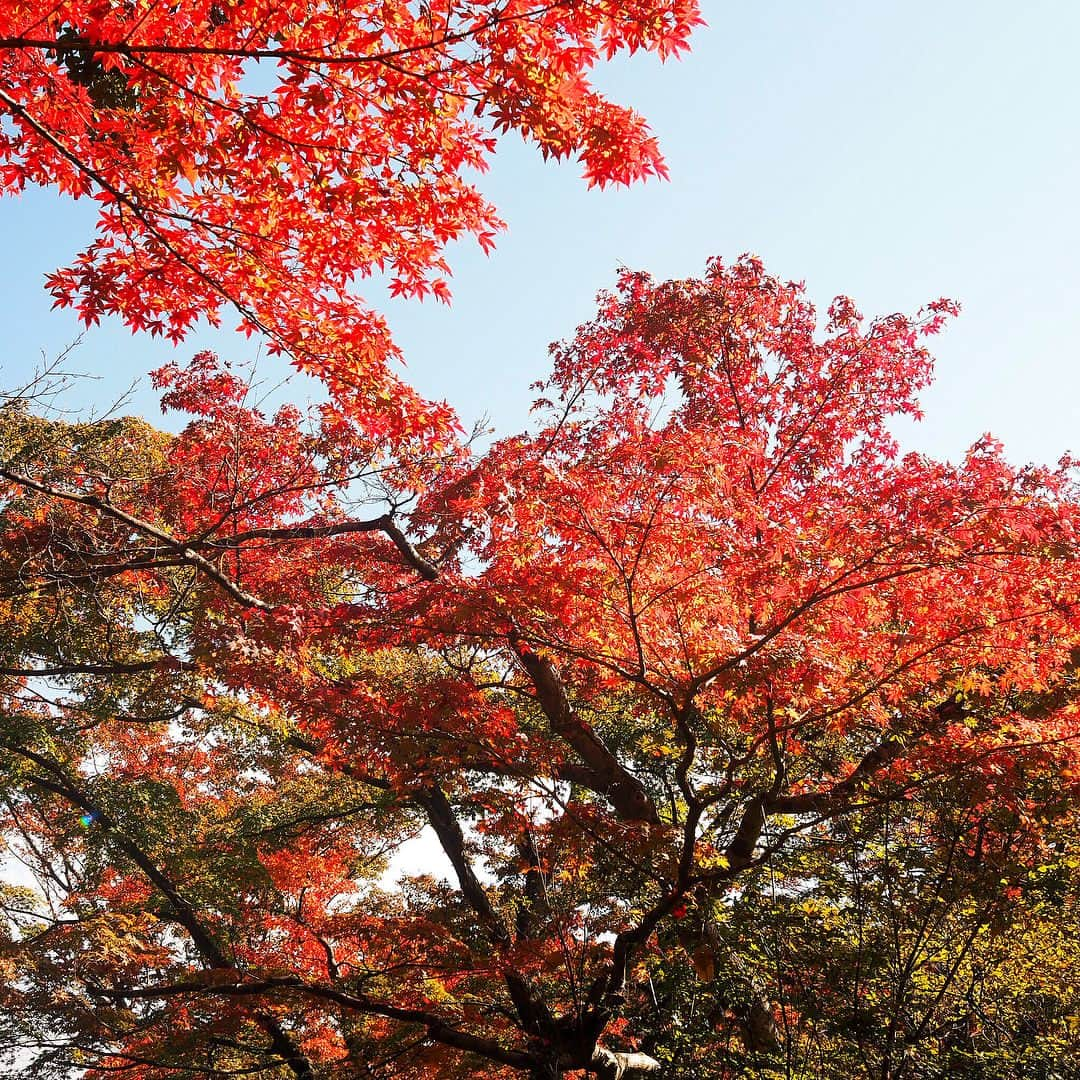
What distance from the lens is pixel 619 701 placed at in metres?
8.77

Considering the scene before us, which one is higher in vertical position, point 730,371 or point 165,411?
point 165,411

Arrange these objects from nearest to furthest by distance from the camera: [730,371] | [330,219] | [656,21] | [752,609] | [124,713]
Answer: [656,21]
[330,219]
[752,609]
[730,371]
[124,713]

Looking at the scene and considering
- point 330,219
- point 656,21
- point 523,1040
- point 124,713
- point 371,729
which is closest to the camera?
point 656,21

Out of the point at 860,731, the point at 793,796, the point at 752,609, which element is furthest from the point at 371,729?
the point at 860,731

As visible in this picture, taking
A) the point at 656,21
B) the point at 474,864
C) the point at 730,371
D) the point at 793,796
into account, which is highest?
the point at 730,371

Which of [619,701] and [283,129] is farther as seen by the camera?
[619,701]

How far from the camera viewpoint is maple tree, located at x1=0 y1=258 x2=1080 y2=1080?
199 inches

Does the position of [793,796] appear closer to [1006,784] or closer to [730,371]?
[1006,784]

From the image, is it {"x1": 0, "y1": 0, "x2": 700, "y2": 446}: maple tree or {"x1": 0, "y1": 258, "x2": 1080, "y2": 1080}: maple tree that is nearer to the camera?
{"x1": 0, "y1": 0, "x2": 700, "y2": 446}: maple tree

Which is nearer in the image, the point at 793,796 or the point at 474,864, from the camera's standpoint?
the point at 793,796

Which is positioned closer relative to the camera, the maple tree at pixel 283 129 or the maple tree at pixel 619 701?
the maple tree at pixel 283 129

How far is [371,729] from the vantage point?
5992 millimetres

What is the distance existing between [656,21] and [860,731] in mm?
6125

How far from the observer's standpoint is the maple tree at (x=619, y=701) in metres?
5.06
